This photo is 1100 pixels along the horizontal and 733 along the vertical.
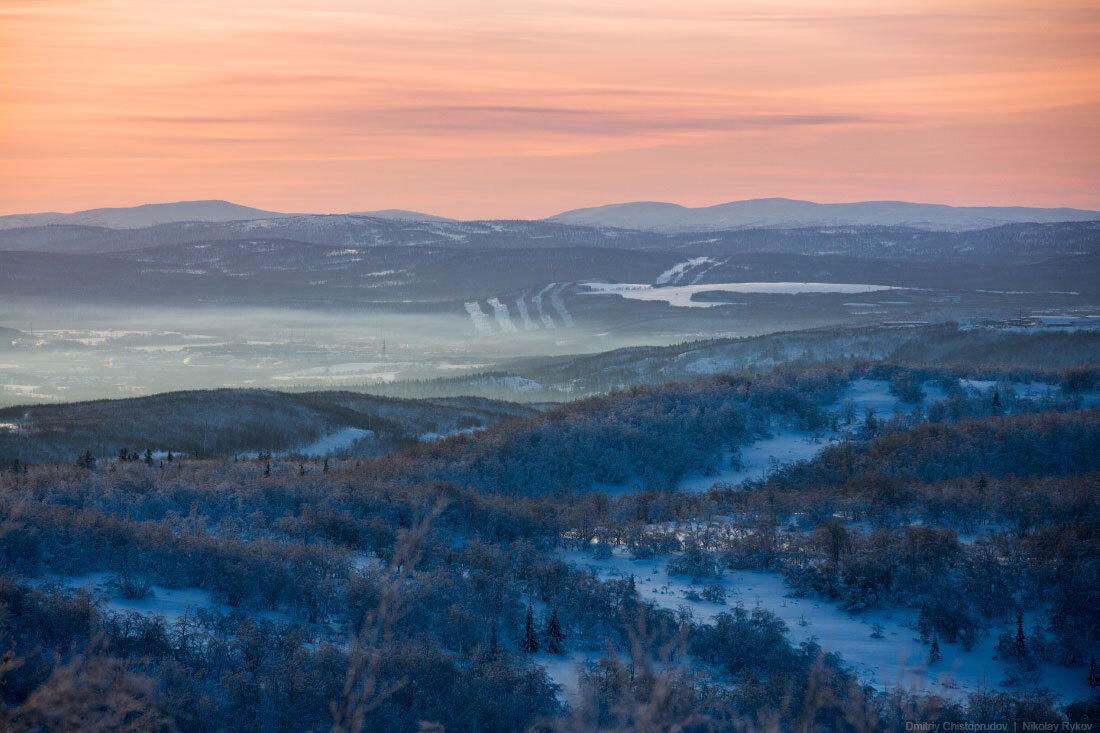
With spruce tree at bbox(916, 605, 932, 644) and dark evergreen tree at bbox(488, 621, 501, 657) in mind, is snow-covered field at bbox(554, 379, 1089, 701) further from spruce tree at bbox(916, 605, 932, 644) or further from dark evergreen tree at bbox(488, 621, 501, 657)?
dark evergreen tree at bbox(488, 621, 501, 657)

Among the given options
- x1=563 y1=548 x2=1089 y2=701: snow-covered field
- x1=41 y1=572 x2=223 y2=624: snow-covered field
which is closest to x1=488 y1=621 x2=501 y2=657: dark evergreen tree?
x1=563 y1=548 x2=1089 y2=701: snow-covered field

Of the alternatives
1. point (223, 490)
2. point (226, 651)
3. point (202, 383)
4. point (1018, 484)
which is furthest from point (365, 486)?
point (202, 383)

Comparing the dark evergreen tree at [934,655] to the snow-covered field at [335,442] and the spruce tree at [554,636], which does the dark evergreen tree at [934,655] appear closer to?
the spruce tree at [554,636]

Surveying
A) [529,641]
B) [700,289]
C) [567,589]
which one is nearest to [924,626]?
[567,589]

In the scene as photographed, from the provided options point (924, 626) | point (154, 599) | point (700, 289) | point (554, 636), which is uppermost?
point (700, 289)

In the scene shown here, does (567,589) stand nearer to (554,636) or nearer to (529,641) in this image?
(554,636)
